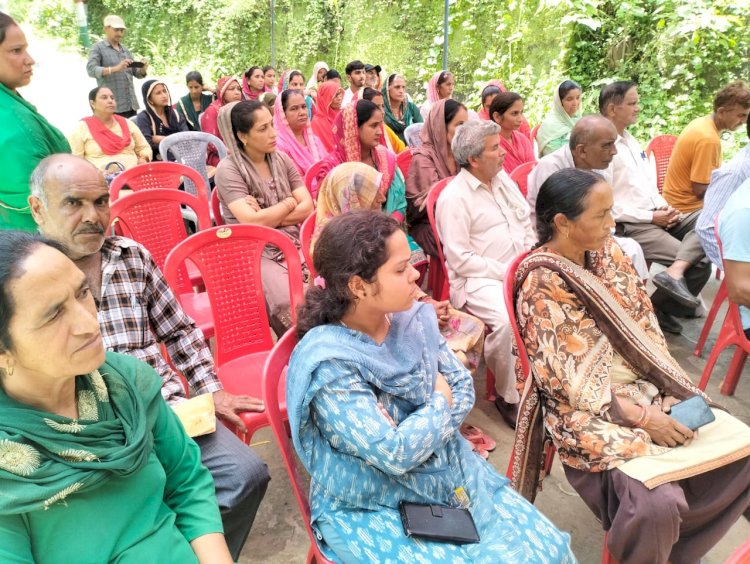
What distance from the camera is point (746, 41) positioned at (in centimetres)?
654

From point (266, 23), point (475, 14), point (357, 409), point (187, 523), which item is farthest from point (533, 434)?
point (266, 23)

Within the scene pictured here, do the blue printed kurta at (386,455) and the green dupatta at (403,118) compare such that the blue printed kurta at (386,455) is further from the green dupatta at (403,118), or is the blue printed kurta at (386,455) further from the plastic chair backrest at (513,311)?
the green dupatta at (403,118)

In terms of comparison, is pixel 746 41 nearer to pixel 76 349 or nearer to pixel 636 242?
pixel 636 242

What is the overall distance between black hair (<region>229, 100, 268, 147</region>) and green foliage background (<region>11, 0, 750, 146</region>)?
6330mm

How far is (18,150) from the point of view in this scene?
7.25 ft

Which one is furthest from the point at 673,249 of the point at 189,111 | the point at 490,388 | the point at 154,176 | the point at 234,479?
the point at 189,111

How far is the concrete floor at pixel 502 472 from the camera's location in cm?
186

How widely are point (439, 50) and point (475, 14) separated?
3.31 ft

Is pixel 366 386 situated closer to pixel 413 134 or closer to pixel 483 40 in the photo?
pixel 413 134

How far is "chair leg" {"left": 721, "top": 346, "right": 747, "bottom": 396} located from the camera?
2.65 meters

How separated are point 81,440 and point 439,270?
2.62 m

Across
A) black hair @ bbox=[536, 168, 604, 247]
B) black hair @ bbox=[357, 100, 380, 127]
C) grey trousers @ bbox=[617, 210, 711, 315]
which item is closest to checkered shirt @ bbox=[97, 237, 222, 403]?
black hair @ bbox=[536, 168, 604, 247]

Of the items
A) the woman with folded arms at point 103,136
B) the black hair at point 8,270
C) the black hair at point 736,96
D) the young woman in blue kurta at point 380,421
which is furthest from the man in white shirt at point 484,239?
the woman with folded arms at point 103,136

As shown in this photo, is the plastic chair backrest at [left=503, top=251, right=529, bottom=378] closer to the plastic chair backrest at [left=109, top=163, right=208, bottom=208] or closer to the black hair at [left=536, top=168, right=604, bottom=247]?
the black hair at [left=536, top=168, right=604, bottom=247]
